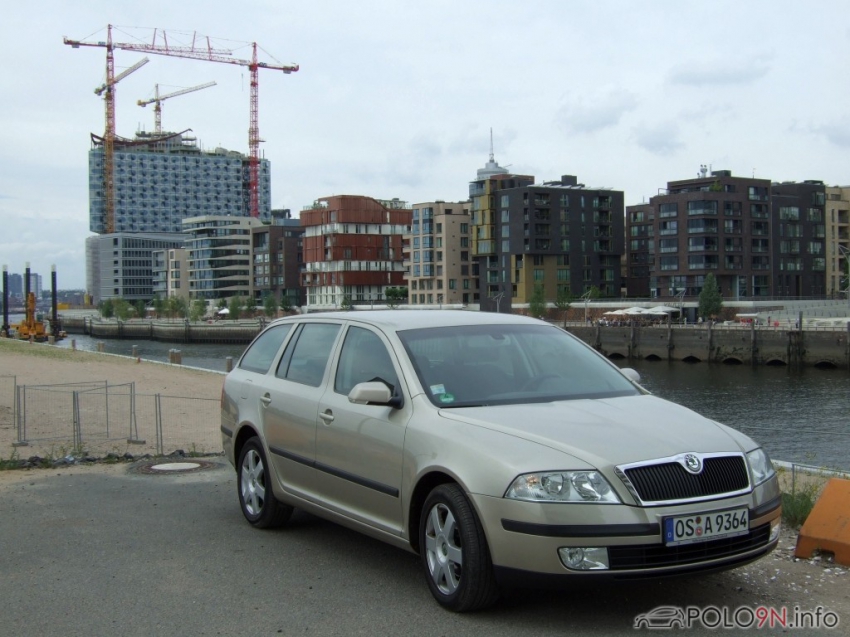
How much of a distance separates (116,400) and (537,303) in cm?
9114

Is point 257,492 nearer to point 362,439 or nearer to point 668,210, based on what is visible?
point 362,439

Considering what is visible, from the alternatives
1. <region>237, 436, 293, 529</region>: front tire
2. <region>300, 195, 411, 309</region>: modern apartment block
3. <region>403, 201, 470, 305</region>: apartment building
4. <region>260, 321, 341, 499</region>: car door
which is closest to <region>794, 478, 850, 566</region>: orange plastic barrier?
<region>260, 321, 341, 499</region>: car door

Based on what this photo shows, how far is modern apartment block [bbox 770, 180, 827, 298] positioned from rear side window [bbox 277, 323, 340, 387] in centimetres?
11108

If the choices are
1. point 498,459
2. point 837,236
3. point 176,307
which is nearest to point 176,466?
point 498,459

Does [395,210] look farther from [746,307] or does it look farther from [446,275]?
[746,307]

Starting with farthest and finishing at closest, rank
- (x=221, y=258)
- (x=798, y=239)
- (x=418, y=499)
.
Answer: (x=221, y=258) → (x=798, y=239) → (x=418, y=499)

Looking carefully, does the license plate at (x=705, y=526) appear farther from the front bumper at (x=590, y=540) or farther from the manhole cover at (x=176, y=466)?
the manhole cover at (x=176, y=466)

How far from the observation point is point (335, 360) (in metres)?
6.77

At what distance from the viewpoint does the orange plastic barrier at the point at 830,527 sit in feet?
20.2

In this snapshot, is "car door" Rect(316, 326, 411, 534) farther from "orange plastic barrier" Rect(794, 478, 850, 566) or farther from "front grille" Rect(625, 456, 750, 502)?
"orange plastic barrier" Rect(794, 478, 850, 566)

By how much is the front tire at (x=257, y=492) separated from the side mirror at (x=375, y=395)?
1.89 metres

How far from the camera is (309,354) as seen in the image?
23.6 ft

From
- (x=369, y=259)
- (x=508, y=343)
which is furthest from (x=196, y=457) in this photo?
(x=369, y=259)

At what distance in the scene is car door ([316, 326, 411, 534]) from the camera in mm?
5763
